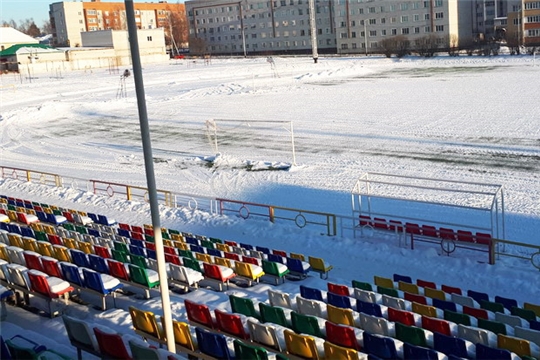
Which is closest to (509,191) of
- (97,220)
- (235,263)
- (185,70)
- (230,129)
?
(235,263)

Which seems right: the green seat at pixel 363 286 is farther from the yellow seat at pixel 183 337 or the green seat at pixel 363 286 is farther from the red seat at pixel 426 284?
the yellow seat at pixel 183 337

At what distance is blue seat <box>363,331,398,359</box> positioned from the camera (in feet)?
28.1

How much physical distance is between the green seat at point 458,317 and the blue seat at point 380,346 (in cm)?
210

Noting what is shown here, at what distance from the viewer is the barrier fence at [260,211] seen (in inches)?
606

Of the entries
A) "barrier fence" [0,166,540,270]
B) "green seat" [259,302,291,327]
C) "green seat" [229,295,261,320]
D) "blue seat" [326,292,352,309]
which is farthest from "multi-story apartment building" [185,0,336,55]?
"green seat" [259,302,291,327]

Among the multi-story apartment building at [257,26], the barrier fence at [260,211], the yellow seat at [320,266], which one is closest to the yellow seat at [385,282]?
the yellow seat at [320,266]

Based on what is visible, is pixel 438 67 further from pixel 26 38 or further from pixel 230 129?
pixel 26 38

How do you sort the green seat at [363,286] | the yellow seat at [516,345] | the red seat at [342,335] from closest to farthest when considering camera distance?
the yellow seat at [516,345] → the red seat at [342,335] → the green seat at [363,286]

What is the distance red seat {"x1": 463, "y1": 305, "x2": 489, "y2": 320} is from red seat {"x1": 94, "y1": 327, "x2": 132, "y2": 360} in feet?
18.4

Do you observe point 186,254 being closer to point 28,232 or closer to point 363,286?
point 363,286

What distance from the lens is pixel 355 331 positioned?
9414 millimetres

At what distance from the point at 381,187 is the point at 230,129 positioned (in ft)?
52.5

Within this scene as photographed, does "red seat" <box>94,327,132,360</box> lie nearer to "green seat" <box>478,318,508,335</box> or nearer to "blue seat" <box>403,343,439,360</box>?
"blue seat" <box>403,343,439,360</box>

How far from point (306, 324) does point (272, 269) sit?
3.88 meters
